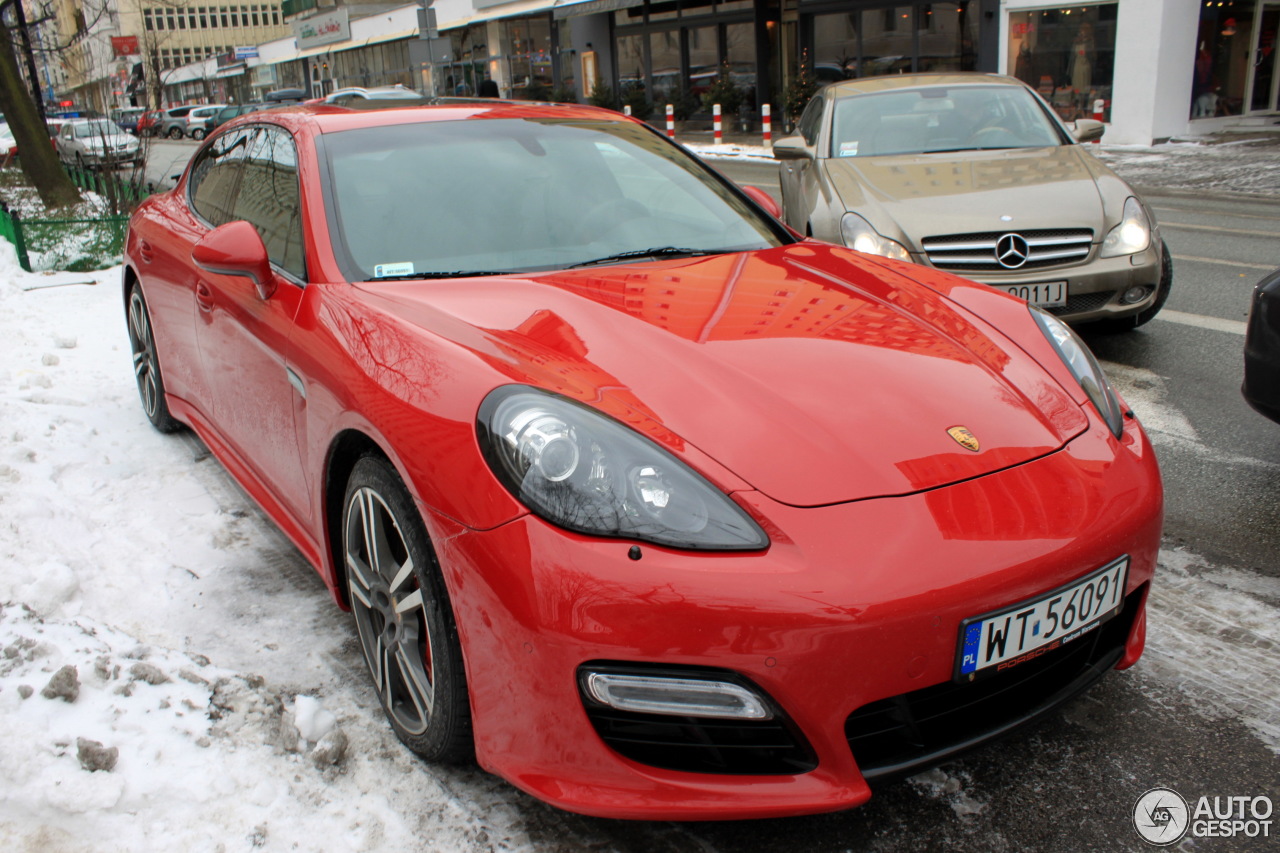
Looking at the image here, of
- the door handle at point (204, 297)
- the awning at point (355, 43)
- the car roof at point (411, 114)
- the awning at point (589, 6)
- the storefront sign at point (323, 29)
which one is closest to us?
the car roof at point (411, 114)

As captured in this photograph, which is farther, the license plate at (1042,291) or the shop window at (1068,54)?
the shop window at (1068,54)

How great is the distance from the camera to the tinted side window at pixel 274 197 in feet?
9.61

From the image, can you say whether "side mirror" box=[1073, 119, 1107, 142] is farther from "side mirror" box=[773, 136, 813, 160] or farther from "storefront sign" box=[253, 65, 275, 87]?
"storefront sign" box=[253, 65, 275, 87]

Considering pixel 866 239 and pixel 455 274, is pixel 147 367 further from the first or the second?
pixel 866 239

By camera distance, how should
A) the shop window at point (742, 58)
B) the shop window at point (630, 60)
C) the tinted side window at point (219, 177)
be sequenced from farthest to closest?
the shop window at point (630, 60)
the shop window at point (742, 58)
the tinted side window at point (219, 177)

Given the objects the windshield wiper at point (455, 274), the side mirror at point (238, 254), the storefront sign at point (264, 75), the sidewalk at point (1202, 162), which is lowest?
the sidewalk at point (1202, 162)

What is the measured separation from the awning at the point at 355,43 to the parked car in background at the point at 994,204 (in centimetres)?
4109

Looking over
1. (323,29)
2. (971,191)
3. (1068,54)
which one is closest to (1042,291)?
(971,191)

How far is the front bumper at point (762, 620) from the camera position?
1.73 m

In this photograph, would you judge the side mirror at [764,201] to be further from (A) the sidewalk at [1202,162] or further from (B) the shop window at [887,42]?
(B) the shop window at [887,42]

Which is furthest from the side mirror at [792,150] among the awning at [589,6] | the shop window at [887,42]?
the awning at [589,6]

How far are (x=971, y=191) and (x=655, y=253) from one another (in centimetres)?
317

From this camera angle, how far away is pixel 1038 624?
1892mm

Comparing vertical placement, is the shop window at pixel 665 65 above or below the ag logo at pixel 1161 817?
above
